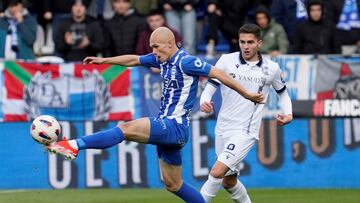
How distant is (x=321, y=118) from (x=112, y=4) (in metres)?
5.20

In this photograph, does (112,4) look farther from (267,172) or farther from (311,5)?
(267,172)

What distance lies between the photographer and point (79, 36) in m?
18.5

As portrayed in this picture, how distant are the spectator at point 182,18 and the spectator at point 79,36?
1.33 meters

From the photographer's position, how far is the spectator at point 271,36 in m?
18.3

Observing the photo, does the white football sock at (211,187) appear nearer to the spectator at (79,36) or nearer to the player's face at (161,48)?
the player's face at (161,48)

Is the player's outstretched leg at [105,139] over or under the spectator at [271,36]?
under

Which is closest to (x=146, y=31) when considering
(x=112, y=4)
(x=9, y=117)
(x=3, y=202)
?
(x=112, y=4)

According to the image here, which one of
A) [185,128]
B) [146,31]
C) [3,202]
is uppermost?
[146,31]

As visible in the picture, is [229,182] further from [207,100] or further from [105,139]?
[105,139]

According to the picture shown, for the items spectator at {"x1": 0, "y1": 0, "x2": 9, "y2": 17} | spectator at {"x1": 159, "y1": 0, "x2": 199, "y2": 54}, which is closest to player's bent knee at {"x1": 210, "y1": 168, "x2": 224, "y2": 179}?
spectator at {"x1": 159, "y1": 0, "x2": 199, "y2": 54}

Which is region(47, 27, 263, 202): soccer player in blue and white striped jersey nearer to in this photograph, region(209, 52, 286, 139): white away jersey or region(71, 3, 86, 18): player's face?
region(209, 52, 286, 139): white away jersey

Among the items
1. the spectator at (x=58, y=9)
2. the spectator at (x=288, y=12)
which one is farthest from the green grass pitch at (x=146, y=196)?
the spectator at (x=58, y=9)

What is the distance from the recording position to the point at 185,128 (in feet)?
36.8

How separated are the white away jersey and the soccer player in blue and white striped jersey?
0.97m
